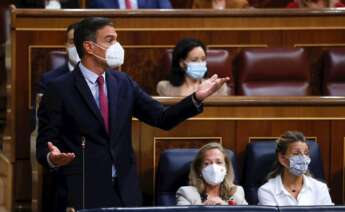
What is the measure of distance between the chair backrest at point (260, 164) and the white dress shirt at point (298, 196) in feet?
0.32

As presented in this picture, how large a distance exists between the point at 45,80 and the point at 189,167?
76 centimetres

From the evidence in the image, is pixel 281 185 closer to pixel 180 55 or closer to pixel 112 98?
pixel 112 98

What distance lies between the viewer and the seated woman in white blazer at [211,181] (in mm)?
2789

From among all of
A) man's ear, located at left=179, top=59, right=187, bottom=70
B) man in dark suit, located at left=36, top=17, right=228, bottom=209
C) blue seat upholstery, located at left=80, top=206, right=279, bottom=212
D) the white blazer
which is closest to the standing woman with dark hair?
the white blazer

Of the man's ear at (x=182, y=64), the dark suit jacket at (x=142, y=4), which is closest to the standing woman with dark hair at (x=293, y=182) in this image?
the man's ear at (x=182, y=64)

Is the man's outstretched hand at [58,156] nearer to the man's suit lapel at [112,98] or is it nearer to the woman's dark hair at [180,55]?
the man's suit lapel at [112,98]

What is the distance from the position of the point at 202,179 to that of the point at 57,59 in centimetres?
108

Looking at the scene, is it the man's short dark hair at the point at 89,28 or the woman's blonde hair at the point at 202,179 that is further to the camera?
the woman's blonde hair at the point at 202,179

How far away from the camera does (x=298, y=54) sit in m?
3.78

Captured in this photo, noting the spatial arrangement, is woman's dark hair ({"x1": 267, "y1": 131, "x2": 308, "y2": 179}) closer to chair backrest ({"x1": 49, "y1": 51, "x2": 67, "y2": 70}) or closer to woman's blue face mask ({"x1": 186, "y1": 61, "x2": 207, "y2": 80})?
woman's blue face mask ({"x1": 186, "y1": 61, "x2": 207, "y2": 80})

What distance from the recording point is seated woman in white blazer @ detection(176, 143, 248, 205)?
9.15ft

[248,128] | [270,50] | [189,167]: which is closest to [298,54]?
[270,50]

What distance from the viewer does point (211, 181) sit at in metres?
2.79

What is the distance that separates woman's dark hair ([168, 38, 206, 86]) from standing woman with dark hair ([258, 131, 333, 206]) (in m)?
0.73
